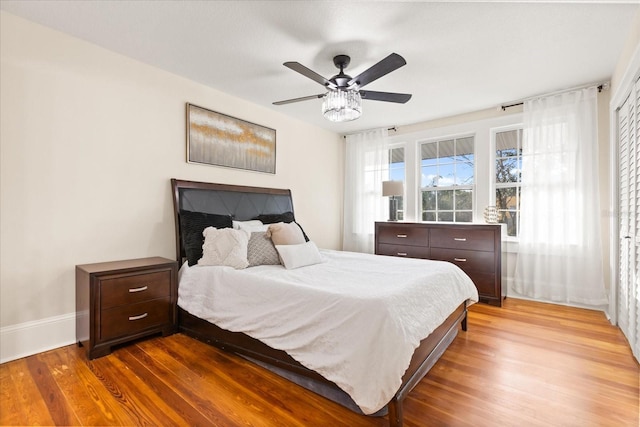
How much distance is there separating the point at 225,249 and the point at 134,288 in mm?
761

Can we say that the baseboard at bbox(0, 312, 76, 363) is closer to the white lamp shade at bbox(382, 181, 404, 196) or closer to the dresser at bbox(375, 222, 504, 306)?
the dresser at bbox(375, 222, 504, 306)

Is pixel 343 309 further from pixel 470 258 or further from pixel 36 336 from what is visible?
pixel 470 258

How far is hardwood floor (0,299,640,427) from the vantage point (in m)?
1.60

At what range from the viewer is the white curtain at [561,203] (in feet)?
11.0

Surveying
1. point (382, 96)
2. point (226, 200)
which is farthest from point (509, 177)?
point (226, 200)

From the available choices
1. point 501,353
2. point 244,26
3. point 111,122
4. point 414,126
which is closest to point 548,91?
point 414,126

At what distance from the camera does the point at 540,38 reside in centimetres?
243

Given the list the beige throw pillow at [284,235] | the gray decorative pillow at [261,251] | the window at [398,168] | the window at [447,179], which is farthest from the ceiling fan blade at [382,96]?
the window at [398,168]

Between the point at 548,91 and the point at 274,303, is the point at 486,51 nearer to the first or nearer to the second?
the point at 548,91

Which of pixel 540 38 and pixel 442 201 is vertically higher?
pixel 540 38

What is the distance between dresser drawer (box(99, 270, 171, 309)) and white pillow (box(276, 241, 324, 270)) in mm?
1018

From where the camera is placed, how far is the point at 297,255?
2.78 meters

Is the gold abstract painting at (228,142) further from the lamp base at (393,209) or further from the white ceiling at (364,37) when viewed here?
the lamp base at (393,209)

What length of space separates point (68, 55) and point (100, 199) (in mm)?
1190
